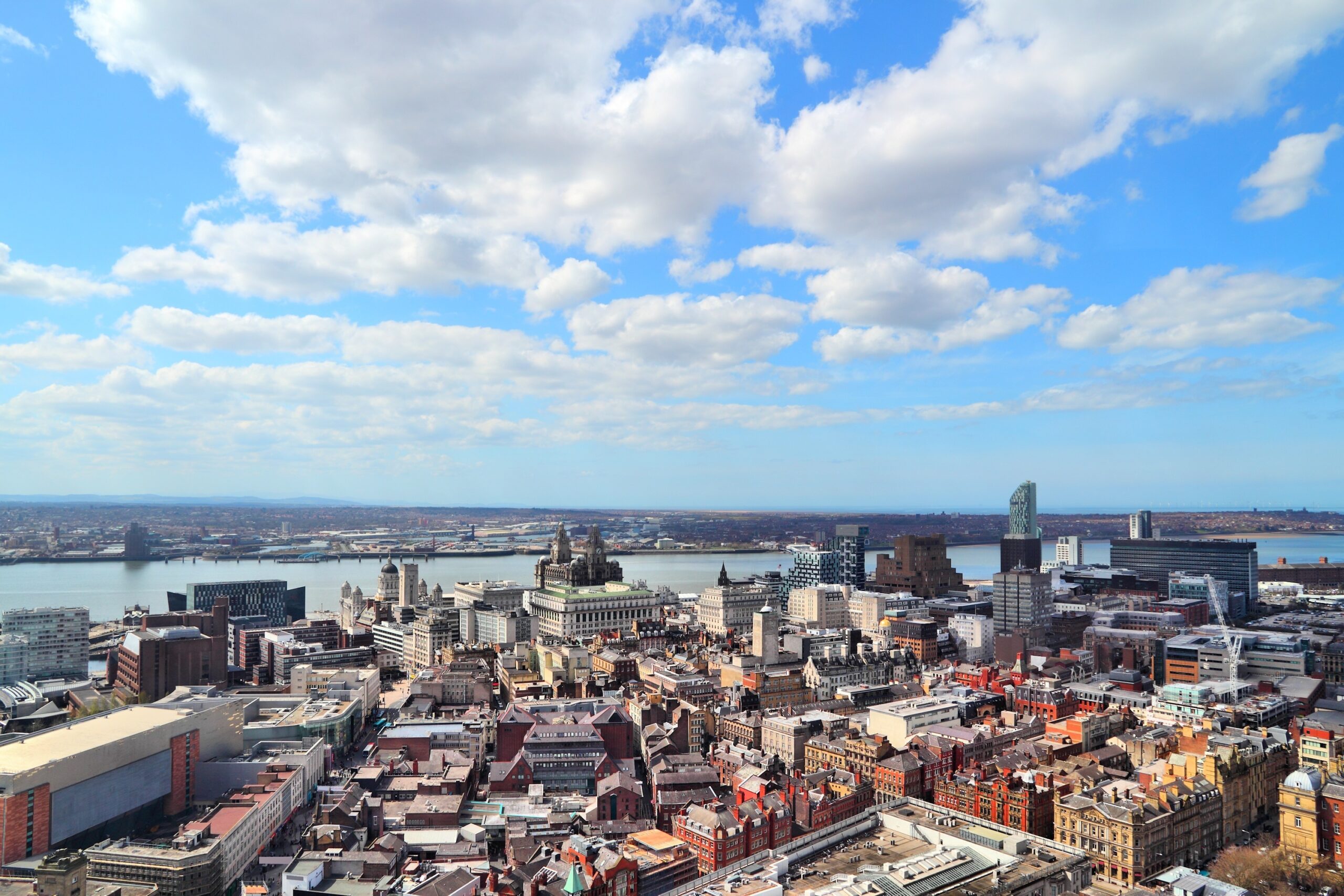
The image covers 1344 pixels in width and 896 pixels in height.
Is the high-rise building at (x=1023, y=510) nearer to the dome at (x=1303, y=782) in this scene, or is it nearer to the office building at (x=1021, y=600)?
the office building at (x=1021, y=600)

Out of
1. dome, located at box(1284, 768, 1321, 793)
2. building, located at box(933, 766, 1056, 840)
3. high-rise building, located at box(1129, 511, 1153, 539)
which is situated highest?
high-rise building, located at box(1129, 511, 1153, 539)

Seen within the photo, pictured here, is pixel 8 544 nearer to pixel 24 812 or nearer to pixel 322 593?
pixel 322 593

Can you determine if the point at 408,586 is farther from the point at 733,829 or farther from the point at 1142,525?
the point at 1142,525

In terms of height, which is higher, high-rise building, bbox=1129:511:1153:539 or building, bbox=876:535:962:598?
high-rise building, bbox=1129:511:1153:539

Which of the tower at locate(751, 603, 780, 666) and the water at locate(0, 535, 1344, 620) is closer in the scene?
the tower at locate(751, 603, 780, 666)

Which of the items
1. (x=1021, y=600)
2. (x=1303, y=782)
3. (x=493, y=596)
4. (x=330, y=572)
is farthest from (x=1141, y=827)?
(x=330, y=572)

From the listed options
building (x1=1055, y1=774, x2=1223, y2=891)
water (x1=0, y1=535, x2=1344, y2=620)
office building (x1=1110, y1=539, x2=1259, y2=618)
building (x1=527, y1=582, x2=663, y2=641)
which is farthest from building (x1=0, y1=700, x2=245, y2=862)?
office building (x1=1110, y1=539, x2=1259, y2=618)

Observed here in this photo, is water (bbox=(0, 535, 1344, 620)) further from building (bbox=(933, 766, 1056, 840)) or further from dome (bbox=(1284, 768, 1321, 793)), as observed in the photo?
dome (bbox=(1284, 768, 1321, 793))
